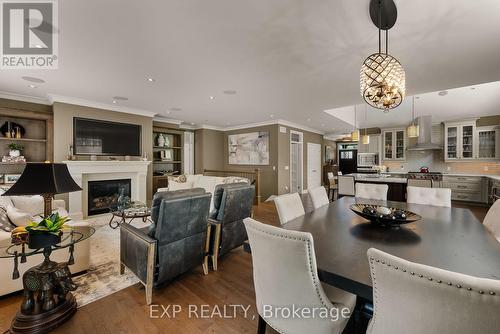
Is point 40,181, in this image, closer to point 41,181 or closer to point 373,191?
point 41,181

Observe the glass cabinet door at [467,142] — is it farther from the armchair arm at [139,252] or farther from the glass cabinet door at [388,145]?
the armchair arm at [139,252]

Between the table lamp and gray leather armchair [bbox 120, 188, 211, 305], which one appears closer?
the table lamp

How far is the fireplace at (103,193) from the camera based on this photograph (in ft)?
15.3

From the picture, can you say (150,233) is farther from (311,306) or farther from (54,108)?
(54,108)

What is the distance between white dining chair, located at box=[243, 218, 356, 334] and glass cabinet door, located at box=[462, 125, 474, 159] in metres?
7.81

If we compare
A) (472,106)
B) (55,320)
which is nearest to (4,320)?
(55,320)

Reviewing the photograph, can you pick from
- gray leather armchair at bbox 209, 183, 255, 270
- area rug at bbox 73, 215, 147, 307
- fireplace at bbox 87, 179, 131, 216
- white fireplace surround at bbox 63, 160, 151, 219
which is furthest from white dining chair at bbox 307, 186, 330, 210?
white fireplace surround at bbox 63, 160, 151, 219

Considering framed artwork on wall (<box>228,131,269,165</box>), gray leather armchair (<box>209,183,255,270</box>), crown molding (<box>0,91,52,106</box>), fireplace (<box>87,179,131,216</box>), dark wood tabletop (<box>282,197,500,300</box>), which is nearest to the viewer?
dark wood tabletop (<box>282,197,500,300</box>)

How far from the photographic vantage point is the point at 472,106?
540cm

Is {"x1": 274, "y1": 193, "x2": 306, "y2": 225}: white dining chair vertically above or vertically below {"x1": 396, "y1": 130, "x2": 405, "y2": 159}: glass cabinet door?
below

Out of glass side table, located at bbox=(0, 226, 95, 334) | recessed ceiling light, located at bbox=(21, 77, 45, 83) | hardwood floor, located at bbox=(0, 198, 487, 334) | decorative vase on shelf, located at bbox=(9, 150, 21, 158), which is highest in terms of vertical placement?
recessed ceiling light, located at bbox=(21, 77, 45, 83)

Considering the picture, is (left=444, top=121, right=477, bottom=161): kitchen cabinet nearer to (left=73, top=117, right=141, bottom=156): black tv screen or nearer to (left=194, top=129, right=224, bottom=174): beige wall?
(left=194, top=129, right=224, bottom=174): beige wall

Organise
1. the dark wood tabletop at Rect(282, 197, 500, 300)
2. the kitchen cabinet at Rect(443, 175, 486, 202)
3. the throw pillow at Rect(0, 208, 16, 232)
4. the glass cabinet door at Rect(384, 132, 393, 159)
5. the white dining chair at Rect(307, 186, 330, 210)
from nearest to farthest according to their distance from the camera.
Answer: the dark wood tabletop at Rect(282, 197, 500, 300) → the throw pillow at Rect(0, 208, 16, 232) → the white dining chair at Rect(307, 186, 330, 210) → the kitchen cabinet at Rect(443, 175, 486, 202) → the glass cabinet door at Rect(384, 132, 393, 159)

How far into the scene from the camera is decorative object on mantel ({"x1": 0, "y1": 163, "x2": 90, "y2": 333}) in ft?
5.04
